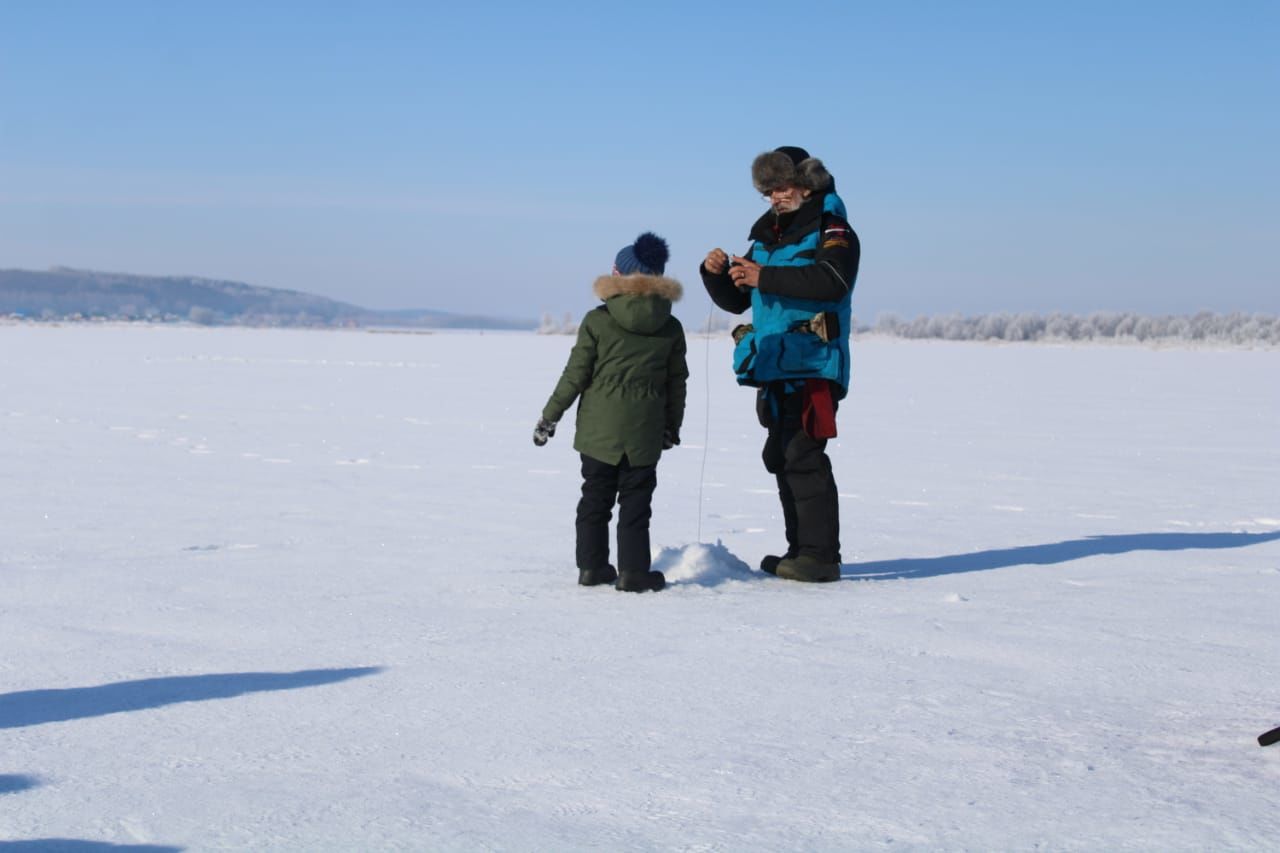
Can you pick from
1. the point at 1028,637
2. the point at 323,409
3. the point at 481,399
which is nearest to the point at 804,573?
the point at 1028,637

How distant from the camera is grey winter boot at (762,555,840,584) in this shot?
524 centimetres

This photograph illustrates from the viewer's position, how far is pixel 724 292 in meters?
5.47

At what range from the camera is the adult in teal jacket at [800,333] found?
17.0 ft

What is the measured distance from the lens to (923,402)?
20.3 m

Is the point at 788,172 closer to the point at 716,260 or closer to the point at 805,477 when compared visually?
the point at 716,260

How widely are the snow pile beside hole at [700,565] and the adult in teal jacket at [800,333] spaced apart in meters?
0.20

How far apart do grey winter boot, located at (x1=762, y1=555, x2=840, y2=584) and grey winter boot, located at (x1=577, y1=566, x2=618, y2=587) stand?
2.35 feet

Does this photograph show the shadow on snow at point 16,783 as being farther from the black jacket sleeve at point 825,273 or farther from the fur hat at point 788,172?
the fur hat at point 788,172

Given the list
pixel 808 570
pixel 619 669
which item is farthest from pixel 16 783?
pixel 808 570

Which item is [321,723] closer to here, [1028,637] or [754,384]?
[1028,637]

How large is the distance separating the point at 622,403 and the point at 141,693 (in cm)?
223

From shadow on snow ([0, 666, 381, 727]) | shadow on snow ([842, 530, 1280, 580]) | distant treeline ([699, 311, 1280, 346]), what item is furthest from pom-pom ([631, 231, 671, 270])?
distant treeline ([699, 311, 1280, 346])

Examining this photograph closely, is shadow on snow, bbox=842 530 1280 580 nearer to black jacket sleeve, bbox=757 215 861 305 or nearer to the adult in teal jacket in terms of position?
the adult in teal jacket

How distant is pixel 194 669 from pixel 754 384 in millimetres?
2629
